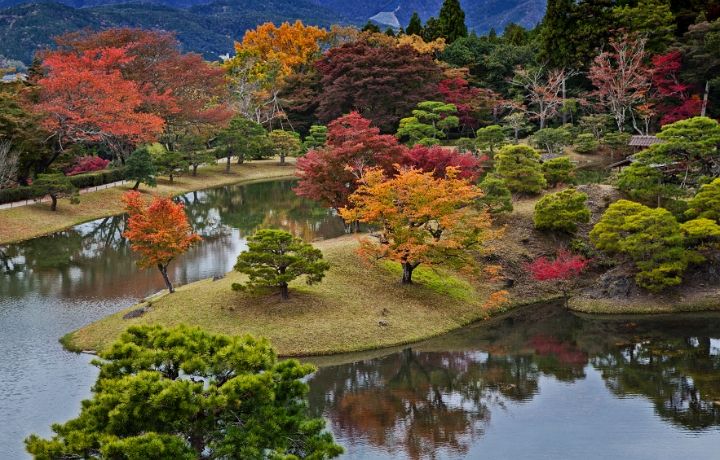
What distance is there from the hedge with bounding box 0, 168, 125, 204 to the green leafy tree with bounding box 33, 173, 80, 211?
0.36m

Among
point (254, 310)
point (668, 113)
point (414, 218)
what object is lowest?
point (254, 310)

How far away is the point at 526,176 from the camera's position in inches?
1275

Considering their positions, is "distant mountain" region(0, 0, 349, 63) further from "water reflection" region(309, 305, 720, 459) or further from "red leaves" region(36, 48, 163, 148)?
"water reflection" region(309, 305, 720, 459)

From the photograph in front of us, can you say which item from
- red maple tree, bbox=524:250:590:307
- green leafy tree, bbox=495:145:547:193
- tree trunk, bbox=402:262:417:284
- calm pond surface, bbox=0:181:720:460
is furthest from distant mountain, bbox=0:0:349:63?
tree trunk, bbox=402:262:417:284

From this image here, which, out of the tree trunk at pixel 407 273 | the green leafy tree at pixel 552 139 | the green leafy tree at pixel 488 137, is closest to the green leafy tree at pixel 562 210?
the tree trunk at pixel 407 273

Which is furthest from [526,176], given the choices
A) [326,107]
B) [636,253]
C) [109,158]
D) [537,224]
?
[109,158]

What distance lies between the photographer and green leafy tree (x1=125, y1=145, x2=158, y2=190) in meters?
44.8

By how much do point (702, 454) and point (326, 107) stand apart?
49.5 metres

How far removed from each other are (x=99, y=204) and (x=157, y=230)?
73.5 ft

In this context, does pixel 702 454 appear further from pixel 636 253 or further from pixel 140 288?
pixel 140 288

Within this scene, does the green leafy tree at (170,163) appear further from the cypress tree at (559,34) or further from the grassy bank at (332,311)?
the cypress tree at (559,34)

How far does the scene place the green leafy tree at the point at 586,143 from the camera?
1770 inches

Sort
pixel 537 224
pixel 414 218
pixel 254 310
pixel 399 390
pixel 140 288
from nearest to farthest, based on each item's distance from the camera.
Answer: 1. pixel 399 390
2. pixel 254 310
3. pixel 414 218
4. pixel 140 288
5. pixel 537 224

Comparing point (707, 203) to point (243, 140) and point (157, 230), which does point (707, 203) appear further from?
point (243, 140)
